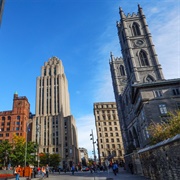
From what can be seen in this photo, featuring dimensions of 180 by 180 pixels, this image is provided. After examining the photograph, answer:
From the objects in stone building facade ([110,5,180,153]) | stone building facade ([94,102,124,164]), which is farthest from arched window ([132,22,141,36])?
stone building facade ([94,102,124,164])

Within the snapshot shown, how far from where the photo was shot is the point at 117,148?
87500 millimetres

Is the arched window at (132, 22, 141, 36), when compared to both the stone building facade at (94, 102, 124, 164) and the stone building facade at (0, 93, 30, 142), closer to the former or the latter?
the stone building facade at (94, 102, 124, 164)

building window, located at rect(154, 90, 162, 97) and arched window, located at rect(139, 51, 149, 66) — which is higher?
arched window, located at rect(139, 51, 149, 66)

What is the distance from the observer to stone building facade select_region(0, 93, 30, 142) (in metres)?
83.1

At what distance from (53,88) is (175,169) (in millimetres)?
101277

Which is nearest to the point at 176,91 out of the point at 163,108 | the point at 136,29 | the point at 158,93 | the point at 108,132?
the point at 158,93

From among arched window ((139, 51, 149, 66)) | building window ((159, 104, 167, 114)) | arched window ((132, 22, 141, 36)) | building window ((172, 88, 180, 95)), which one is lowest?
building window ((159, 104, 167, 114))

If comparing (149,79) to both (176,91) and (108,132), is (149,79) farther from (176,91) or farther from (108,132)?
(108,132)

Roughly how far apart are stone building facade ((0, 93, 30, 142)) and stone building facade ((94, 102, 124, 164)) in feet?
124

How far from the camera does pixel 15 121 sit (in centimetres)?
8638

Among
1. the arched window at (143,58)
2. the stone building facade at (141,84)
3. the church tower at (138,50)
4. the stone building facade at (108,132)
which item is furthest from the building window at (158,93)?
the stone building facade at (108,132)

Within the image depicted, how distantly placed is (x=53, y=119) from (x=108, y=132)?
31.5m

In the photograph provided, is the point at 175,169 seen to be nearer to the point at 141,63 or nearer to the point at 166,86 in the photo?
the point at 166,86

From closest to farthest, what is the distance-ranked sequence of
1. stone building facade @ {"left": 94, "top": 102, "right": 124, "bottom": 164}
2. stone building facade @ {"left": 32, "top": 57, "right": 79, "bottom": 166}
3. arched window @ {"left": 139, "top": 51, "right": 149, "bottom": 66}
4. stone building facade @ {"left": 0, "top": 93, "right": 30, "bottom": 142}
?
arched window @ {"left": 139, "top": 51, "right": 149, "bottom": 66} → stone building facade @ {"left": 0, "top": 93, "right": 30, "bottom": 142} → stone building facade @ {"left": 94, "top": 102, "right": 124, "bottom": 164} → stone building facade @ {"left": 32, "top": 57, "right": 79, "bottom": 166}
